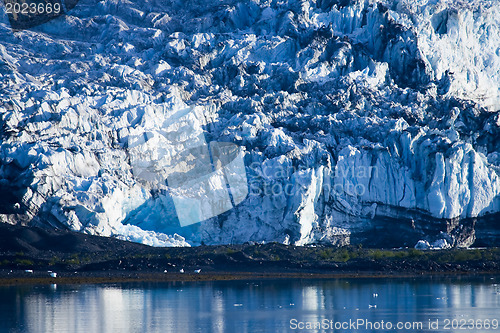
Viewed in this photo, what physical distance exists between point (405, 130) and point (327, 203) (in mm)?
7918

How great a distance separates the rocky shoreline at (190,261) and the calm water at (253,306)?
2.74 meters

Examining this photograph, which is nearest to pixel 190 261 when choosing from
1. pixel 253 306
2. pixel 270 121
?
pixel 253 306

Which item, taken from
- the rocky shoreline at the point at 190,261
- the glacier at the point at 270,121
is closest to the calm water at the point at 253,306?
the rocky shoreline at the point at 190,261

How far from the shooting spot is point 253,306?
33.4 m

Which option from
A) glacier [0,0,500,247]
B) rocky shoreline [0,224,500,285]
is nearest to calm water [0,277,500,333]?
rocky shoreline [0,224,500,285]

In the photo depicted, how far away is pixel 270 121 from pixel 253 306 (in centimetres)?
2648

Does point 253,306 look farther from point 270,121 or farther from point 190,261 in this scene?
point 270,121

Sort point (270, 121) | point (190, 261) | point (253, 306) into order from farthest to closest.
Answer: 1. point (270, 121)
2. point (190, 261)
3. point (253, 306)

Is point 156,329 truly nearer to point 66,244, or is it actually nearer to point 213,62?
point 66,244

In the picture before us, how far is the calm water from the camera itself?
28.5 m

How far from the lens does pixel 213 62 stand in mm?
64625

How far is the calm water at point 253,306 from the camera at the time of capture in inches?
1124

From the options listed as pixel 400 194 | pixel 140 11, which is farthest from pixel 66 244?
pixel 140 11

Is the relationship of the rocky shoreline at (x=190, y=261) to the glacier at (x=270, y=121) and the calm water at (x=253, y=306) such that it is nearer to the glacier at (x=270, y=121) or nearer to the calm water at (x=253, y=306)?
the glacier at (x=270, y=121)
